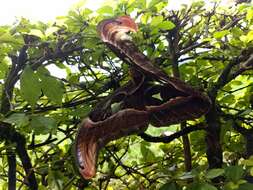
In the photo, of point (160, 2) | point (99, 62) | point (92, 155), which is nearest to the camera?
point (92, 155)

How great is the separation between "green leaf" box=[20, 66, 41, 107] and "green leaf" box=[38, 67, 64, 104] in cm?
4

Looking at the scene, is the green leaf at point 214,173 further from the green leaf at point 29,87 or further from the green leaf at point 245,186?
the green leaf at point 29,87

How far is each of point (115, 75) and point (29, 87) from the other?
347mm

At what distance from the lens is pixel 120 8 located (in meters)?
1.10

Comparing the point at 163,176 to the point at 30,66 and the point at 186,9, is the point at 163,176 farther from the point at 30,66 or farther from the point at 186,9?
the point at 186,9

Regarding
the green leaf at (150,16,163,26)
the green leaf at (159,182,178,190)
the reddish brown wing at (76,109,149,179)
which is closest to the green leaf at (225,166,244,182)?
the green leaf at (159,182,178,190)

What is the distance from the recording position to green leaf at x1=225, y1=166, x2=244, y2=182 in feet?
3.19

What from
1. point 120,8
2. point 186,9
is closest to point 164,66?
point 186,9

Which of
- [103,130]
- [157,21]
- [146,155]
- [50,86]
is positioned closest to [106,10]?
[157,21]

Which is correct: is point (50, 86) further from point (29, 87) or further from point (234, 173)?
point (234, 173)

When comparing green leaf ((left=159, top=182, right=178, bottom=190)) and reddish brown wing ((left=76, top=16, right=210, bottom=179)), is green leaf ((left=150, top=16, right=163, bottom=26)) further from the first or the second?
green leaf ((left=159, top=182, right=178, bottom=190))

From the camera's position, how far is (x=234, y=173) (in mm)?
981

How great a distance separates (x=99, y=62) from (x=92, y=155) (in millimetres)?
557

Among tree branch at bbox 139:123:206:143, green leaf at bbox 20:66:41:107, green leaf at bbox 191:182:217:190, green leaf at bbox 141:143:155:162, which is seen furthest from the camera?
green leaf at bbox 141:143:155:162
